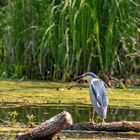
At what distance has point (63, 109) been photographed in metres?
7.85

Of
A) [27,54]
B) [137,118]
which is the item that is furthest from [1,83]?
[137,118]

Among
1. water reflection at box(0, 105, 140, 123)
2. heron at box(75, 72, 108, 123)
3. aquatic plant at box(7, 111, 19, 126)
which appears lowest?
water reflection at box(0, 105, 140, 123)

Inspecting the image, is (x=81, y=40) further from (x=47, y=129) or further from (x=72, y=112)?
(x=47, y=129)

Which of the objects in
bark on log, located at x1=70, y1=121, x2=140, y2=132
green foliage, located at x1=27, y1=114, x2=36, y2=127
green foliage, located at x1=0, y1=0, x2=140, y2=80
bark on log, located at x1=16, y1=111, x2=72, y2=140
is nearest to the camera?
bark on log, located at x1=16, y1=111, x2=72, y2=140

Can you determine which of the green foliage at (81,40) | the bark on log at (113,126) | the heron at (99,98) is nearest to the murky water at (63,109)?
the heron at (99,98)

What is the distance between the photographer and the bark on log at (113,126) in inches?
252

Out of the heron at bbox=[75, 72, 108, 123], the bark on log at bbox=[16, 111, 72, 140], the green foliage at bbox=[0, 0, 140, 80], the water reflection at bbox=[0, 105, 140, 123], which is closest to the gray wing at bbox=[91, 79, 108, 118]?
the heron at bbox=[75, 72, 108, 123]

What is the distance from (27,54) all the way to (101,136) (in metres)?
4.75

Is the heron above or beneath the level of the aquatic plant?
above

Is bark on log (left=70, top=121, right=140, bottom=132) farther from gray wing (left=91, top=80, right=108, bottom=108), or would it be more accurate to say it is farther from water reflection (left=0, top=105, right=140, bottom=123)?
water reflection (left=0, top=105, right=140, bottom=123)

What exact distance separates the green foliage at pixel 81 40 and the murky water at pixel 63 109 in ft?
6.96

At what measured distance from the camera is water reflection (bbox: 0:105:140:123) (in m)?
7.50

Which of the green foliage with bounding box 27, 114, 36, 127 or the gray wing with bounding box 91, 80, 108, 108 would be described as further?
the gray wing with bounding box 91, 80, 108, 108

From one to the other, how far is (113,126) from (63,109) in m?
1.53
